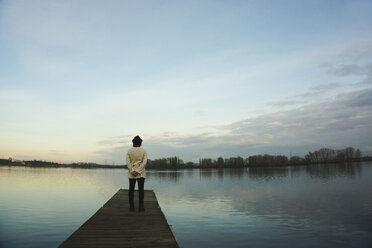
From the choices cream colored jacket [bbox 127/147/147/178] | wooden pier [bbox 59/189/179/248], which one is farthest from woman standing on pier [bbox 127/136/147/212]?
wooden pier [bbox 59/189/179/248]

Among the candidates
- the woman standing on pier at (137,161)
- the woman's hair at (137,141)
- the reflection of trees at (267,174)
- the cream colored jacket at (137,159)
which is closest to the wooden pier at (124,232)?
the woman standing on pier at (137,161)

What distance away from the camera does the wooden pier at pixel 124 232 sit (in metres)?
5.86

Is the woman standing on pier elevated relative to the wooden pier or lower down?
elevated

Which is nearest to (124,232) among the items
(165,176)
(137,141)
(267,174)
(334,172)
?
(137,141)

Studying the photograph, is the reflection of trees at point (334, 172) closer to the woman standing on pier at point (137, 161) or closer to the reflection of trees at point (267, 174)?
the reflection of trees at point (267, 174)

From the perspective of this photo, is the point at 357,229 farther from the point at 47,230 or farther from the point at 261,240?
the point at 47,230

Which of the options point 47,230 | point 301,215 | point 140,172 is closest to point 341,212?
point 301,215

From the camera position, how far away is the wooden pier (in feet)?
19.2

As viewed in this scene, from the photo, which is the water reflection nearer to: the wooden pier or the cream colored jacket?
the wooden pier

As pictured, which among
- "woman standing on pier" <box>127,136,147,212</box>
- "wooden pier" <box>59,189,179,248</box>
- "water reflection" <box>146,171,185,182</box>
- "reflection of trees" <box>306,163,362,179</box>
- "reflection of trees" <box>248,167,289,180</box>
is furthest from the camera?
"water reflection" <box>146,171,185,182</box>

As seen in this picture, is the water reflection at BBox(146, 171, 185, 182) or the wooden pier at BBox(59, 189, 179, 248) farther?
the water reflection at BBox(146, 171, 185, 182)

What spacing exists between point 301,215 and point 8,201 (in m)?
27.2

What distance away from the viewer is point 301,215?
59.2ft

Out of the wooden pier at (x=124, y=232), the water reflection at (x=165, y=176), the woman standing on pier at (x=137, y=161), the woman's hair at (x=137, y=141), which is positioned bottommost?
the water reflection at (x=165, y=176)
